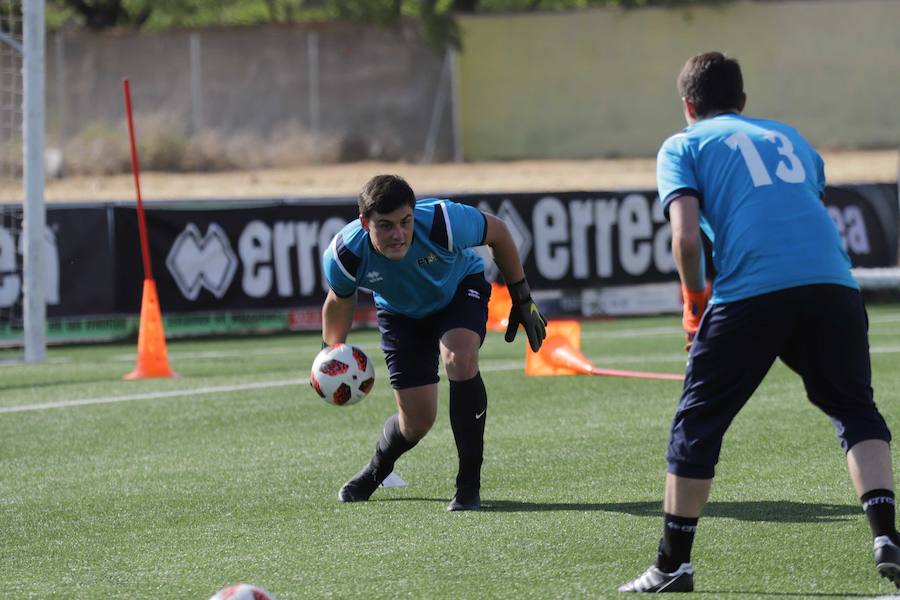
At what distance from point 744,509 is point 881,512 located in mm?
1530

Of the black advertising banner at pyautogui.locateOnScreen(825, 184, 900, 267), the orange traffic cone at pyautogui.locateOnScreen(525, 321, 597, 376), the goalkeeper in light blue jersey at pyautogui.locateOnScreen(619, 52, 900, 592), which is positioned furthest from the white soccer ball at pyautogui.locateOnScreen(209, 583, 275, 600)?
the black advertising banner at pyautogui.locateOnScreen(825, 184, 900, 267)

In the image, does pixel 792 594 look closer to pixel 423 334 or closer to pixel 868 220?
pixel 423 334

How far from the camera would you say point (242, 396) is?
37.1 ft

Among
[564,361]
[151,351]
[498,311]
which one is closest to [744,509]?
[564,361]

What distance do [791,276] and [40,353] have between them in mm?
10478

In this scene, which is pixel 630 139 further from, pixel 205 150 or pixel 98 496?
pixel 98 496

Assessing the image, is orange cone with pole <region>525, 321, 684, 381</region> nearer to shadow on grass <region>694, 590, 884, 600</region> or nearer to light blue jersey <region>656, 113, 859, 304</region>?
shadow on grass <region>694, 590, 884, 600</region>

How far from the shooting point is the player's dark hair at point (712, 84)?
5.23 meters

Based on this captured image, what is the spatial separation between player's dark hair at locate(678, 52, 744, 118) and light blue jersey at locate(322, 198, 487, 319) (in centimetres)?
184

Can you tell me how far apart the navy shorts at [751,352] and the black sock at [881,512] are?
0.38 metres

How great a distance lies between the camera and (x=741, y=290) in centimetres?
512

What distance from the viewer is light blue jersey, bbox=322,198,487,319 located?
6848 mm

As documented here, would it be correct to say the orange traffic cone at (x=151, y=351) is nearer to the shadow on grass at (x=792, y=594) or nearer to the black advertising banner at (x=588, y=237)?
the black advertising banner at (x=588, y=237)

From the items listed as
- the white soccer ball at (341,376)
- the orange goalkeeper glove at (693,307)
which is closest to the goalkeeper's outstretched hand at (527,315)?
the white soccer ball at (341,376)
